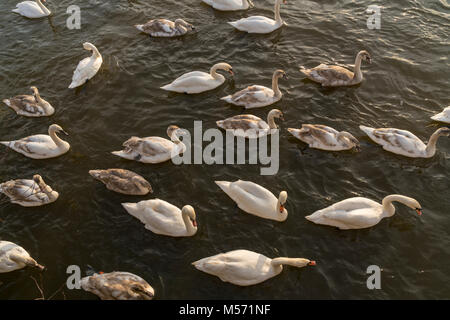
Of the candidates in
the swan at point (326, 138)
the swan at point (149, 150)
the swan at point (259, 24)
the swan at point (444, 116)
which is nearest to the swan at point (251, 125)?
the swan at point (326, 138)

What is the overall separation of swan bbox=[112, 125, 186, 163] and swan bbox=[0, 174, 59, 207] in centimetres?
258

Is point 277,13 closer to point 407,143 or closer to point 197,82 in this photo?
point 197,82

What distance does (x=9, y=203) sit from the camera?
12.6 meters

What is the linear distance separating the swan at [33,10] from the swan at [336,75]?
1425 cm

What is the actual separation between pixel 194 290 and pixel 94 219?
12.9 ft

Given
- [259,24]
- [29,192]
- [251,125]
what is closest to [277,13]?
[259,24]

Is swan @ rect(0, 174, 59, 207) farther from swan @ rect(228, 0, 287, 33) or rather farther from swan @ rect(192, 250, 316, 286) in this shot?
swan @ rect(228, 0, 287, 33)

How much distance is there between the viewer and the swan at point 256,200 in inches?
465

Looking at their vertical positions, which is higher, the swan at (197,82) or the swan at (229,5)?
the swan at (229,5)

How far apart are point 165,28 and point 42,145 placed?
337 inches

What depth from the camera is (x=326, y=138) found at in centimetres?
1401

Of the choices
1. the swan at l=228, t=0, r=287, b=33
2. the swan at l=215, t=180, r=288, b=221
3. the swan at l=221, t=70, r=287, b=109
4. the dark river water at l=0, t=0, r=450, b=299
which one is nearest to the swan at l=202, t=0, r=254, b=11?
the dark river water at l=0, t=0, r=450, b=299

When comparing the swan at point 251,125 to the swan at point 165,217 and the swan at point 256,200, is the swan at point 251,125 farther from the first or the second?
the swan at point 165,217
